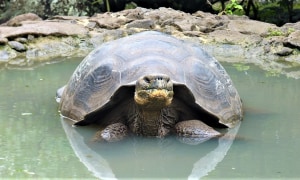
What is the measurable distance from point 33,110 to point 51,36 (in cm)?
331

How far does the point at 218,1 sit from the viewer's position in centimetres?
1127

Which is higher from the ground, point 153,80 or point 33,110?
point 153,80

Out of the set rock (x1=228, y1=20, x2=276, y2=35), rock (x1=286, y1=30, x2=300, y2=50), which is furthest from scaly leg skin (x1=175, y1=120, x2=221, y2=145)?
rock (x1=228, y1=20, x2=276, y2=35)

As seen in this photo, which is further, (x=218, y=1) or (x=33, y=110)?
(x=218, y=1)

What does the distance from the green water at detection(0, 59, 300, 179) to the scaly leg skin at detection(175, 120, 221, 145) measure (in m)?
0.06

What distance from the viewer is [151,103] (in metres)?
3.90

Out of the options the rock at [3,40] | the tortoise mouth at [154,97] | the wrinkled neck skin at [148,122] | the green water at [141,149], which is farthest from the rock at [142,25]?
the tortoise mouth at [154,97]

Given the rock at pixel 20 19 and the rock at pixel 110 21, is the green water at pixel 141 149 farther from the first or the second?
the rock at pixel 20 19

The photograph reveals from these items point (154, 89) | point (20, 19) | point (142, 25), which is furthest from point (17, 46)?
point (154, 89)

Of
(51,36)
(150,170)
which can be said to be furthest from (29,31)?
(150,170)

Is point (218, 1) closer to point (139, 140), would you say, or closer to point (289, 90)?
point (289, 90)

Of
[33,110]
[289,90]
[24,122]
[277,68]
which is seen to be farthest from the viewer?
[277,68]

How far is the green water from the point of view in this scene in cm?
351

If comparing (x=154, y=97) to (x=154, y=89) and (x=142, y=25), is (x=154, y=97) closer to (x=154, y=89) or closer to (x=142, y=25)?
(x=154, y=89)
